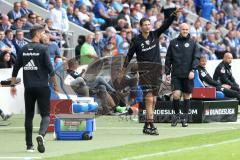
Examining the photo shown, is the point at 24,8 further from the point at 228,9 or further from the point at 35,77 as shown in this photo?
the point at 228,9

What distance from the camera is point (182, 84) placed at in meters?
19.8

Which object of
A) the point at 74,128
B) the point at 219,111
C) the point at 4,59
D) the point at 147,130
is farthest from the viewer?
the point at 4,59

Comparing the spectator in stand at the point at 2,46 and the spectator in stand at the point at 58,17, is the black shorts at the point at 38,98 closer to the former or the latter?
the spectator in stand at the point at 2,46

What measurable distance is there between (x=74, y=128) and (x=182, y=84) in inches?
142

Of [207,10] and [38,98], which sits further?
[207,10]

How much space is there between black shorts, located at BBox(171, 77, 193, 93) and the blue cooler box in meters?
3.19

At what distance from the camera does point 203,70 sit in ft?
80.1

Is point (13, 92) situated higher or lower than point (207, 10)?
lower

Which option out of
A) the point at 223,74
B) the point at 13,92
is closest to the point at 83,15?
the point at 223,74

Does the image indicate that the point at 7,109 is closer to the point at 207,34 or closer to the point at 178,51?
the point at 178,51

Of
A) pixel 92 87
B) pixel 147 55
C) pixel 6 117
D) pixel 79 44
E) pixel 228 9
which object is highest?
pixel 228 9

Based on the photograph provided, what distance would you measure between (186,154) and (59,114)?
4158mm

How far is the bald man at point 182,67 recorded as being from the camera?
1962 centimetres

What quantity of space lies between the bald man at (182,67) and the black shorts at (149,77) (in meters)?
0.77
